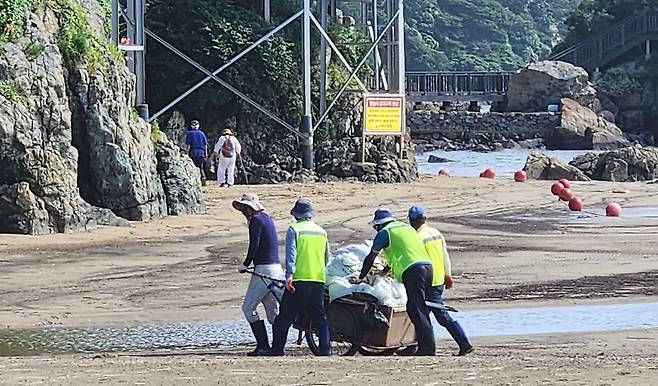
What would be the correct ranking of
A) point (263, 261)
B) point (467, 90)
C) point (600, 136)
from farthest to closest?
point (467, 90)
point (600, 136)
point (263, 261)

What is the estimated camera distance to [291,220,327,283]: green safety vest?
12.2 meters

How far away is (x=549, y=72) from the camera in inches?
3191

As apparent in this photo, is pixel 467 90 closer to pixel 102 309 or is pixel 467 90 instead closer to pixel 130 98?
pixel 130 98

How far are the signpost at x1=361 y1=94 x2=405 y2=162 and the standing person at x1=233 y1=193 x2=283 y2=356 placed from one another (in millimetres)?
22244

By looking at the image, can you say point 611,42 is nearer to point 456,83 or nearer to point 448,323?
point 456,83

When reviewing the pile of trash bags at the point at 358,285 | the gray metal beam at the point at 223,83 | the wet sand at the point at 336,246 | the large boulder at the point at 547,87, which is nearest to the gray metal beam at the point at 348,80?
the gray metal beam at the point at 223,83

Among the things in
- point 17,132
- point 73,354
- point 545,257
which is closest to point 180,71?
point 17,132

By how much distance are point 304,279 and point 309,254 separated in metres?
0.23

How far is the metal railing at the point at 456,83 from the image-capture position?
85.0 meters

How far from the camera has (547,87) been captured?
8144 centimetres

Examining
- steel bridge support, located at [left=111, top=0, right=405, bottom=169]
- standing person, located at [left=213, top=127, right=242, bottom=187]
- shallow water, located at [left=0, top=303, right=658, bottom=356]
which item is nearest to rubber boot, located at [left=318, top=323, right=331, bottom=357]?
shallow water, located at [left=0, top=303, right=658, bottom=356]

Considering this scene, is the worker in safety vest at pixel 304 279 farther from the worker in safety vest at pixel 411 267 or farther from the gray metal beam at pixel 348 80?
the gray metal beam at pixel 348 80

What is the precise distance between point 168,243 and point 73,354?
904cm

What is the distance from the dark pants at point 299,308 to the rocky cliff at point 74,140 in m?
10.1
